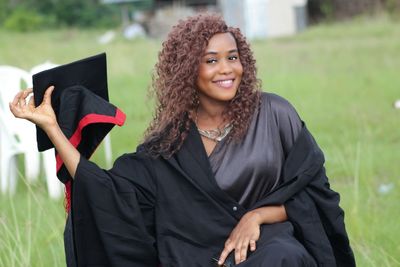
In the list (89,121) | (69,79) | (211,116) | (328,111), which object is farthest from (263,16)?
(89,121)

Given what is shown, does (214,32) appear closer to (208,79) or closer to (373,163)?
Answer: (208,79)

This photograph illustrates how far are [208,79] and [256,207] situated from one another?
54cm

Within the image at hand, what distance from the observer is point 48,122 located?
362 centimetres

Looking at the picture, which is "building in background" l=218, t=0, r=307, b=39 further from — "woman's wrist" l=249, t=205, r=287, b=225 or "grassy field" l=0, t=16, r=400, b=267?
"woman's wrist" l=249, t=205, r=287, b=225

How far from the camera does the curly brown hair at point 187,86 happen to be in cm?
383

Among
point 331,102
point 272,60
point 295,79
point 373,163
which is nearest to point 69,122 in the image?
point 373,163

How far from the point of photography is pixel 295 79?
38.6ft

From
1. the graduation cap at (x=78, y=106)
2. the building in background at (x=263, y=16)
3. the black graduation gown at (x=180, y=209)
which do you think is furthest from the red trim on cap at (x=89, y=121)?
the building in background at (x=263, y=16)

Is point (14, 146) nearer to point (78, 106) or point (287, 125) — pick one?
point (78, 106)

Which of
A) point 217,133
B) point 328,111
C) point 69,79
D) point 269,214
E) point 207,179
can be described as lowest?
point 328,111

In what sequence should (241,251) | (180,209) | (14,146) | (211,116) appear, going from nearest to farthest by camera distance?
(241,251), (180,209), (211,116), (14,146)

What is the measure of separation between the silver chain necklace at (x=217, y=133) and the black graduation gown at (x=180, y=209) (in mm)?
60

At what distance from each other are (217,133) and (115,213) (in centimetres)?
52

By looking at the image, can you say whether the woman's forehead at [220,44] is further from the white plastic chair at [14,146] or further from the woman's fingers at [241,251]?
the white plastic chair at [14,146]
